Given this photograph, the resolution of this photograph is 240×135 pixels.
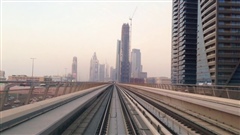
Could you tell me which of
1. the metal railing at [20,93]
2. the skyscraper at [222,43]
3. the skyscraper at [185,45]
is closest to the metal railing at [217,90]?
the metal railing at [20,93]

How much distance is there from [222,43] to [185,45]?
1361 inches

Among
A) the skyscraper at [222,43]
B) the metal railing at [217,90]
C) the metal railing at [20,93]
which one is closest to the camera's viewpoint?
the metal railing at [20,93]

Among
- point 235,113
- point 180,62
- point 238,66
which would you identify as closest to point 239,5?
point 238,66

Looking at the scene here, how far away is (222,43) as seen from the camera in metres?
94.1

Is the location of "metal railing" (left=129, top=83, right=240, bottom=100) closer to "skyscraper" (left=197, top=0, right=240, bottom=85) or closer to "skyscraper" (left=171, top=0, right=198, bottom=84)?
"skyscraper" (left=197, top=0, right=240, bottom=85)

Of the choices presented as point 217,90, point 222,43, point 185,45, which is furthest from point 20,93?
point 185,45

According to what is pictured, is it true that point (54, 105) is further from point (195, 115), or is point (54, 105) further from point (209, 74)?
point (209, 74)

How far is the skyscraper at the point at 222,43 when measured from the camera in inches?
3632

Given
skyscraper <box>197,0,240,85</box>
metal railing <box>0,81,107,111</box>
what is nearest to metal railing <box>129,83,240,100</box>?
metal railing <box>0,81,107,111</box>

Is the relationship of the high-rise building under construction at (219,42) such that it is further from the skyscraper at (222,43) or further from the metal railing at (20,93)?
the metal railing at (20,93)

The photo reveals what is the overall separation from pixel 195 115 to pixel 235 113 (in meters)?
7.26

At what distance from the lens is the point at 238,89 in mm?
18781

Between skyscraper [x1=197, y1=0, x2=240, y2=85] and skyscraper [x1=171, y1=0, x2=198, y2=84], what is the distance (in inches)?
973

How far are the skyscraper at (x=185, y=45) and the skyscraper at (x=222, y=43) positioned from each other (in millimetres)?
24727
